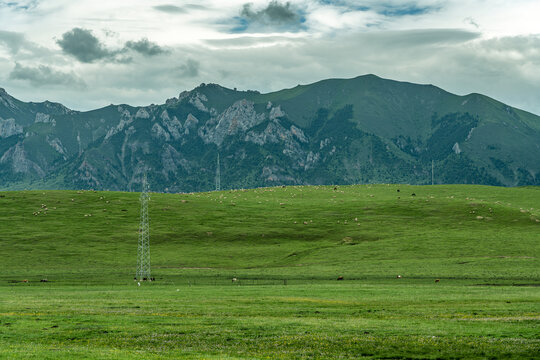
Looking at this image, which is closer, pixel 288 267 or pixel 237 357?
pixel 237 357

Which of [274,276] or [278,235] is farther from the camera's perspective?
[278,235]

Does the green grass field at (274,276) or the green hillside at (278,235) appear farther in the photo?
the green hillside at (278,235)

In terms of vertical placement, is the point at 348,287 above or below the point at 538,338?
below

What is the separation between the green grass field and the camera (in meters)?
37.6

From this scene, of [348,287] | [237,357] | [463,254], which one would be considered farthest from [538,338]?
[463,254]

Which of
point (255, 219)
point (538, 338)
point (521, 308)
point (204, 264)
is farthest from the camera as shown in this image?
point (255, 219)

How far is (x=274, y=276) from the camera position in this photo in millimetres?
94375

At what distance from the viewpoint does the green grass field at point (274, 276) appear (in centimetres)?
3756

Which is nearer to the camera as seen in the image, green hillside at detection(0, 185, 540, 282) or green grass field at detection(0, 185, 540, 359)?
green grass field at detection(0, 185, 540, 359)

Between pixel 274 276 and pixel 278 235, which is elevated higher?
pixel 278 235

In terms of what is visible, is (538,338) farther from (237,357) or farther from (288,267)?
(288,267)

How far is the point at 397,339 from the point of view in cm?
3762

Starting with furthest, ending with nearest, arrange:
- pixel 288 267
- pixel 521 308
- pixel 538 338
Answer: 1. pixel 288 267
2. pixel 521 308
3. pixel 538 338

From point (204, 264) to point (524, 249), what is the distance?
6484 centimetres
